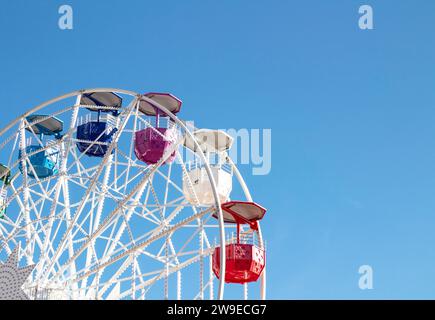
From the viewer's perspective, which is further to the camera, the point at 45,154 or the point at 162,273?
the point at 45,154

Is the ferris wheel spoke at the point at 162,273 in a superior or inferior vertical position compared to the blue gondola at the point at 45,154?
inferior

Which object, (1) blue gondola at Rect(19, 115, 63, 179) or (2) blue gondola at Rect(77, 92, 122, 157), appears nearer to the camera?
(2) blue gondola at Rect(77, 92, 122, 157)

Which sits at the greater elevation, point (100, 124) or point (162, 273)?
point (100, 124)

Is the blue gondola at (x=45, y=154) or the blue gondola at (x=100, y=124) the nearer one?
the blue gondola at (x=100, y=124)

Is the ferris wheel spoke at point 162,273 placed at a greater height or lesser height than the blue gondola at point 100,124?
lesser

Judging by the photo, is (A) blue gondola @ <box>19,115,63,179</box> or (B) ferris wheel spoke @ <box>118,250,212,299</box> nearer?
(B) ferris wheel spoke @ <box>118,250,212,299</box>

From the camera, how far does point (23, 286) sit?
28859 mm

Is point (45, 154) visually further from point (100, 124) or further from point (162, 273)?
point (162, 273)

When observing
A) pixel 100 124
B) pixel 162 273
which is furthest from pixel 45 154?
pixel 162 273

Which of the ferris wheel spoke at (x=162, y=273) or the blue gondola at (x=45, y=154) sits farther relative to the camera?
the blue gondola at (x=45, y=154)

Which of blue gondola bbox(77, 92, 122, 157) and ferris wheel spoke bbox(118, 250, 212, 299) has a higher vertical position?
blue gondola bbox(77, 92, 122, 157)

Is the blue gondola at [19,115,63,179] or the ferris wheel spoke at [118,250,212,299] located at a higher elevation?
the blue gondola at [19,115,63,179]
